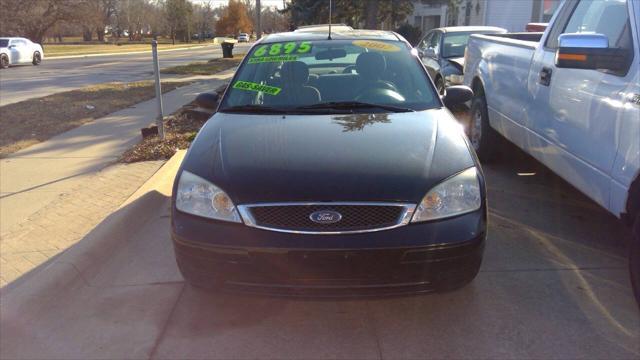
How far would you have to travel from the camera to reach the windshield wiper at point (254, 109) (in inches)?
154

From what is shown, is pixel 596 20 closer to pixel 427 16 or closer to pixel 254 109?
pixel 254 109

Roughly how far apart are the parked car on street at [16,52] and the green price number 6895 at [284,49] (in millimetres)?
28149

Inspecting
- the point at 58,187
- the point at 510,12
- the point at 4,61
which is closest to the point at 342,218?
the point at 58,187

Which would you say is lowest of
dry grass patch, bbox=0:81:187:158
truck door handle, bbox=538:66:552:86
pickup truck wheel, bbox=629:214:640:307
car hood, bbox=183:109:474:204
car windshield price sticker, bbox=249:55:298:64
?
dry grass patch, bbox=0:81:187:158

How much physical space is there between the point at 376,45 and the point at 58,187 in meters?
3.85

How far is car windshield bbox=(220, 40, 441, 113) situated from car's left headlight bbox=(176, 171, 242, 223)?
3.60ft

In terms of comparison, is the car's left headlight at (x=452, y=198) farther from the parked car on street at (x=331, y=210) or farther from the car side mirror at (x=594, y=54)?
the car side mirror at (x=594, y=54)

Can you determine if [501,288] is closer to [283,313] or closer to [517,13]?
[283,313]

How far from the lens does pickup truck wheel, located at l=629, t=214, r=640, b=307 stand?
9.99 feet

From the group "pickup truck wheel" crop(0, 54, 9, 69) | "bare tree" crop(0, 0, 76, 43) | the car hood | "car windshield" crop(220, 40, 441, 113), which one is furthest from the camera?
"bare tree" crop(0, 0, 76, 43)

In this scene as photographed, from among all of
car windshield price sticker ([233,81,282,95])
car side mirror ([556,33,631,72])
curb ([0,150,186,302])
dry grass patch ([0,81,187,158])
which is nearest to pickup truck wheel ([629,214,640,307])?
car side mirror ([556,33,631,72])

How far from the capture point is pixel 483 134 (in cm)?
638

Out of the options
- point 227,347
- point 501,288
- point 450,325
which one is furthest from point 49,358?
point 501,288

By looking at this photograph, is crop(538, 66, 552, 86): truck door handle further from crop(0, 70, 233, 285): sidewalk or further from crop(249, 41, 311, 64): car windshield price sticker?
crop(0, 70, 233, 285): sidewalk
